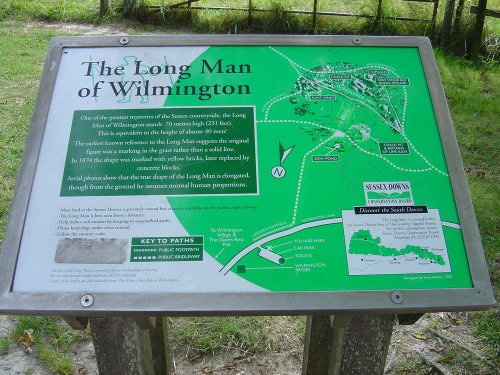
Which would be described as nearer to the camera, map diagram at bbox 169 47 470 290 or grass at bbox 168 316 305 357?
map diagram at bbox 169 47 470 290

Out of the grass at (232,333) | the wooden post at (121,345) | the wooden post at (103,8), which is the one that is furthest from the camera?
the wooden post at (103,8)

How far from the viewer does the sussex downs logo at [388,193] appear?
1.75 metres

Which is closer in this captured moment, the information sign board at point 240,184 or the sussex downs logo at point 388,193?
the information sign board at point 240,184

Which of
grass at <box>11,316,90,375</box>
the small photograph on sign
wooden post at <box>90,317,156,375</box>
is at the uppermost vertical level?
the small photograph on sign

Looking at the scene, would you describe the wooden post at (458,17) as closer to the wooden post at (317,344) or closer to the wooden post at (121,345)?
the wooden post at (317,344)

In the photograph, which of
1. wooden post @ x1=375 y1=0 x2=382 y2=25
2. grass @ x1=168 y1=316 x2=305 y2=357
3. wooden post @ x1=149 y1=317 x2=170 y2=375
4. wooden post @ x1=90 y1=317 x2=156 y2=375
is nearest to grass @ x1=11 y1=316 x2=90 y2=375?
grass @ x1=168 y1=316 x2=305 y2=357

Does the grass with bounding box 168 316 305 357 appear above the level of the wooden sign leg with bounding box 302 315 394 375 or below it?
below

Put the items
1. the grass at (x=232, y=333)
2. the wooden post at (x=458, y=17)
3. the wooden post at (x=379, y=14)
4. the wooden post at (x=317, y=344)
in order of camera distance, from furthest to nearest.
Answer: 1. the wooden post at (x=379, y=14)
2. the wooden post at (x=458, y=17)
3. the grass at (x=232, y=333)
4. the wooden post at (x=317, y=344)

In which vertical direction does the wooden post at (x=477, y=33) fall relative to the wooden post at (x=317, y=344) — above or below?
above

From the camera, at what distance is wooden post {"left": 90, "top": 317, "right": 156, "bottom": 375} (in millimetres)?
1889

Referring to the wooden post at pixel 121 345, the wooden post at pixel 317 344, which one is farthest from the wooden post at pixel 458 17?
the wooden post at pixel 121 345

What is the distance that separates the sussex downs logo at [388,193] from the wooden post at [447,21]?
17.2 ft

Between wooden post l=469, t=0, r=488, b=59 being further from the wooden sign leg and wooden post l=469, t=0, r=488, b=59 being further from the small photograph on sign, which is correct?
the small photograph on sign

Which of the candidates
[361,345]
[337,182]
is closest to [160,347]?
[361,345]
